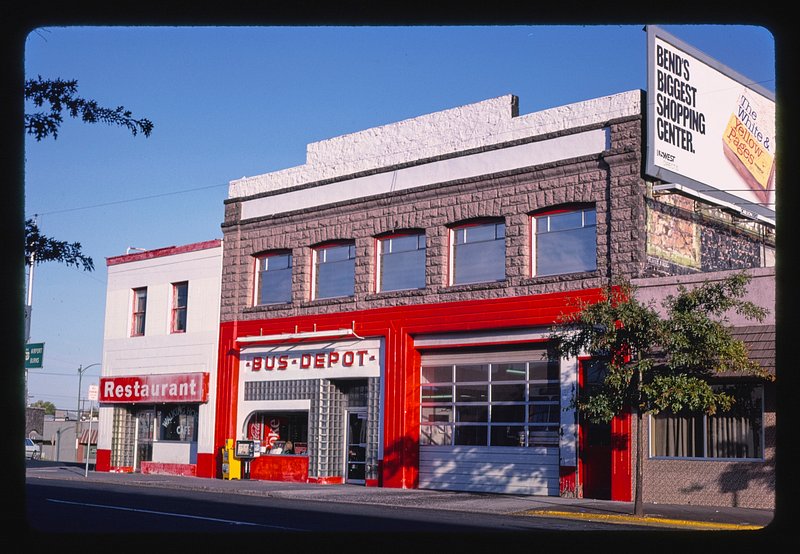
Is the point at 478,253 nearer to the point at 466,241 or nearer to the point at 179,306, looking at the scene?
the point at 466,241

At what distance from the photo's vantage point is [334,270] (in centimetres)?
2972

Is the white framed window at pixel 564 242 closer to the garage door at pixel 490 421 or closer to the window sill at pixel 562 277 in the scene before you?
the window sill at pixel 562 277

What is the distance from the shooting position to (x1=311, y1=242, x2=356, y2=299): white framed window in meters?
29.2

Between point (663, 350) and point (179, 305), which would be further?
point (179, 305)

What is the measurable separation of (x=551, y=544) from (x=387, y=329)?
24002 millimetres

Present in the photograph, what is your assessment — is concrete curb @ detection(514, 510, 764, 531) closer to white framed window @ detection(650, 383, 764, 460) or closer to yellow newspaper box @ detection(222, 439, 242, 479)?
white framed window @ detection(650, 383, 764, 460)

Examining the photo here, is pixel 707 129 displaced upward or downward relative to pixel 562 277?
upward

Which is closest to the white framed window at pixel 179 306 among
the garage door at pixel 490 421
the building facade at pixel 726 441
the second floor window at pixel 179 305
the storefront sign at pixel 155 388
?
the second floor window at pixel 179 305

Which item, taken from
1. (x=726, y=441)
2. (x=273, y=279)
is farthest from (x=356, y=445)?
(x=726, y=441)

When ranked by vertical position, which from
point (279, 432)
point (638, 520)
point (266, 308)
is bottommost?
point (638, 520)

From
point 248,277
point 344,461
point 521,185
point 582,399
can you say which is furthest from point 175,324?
point 582,399

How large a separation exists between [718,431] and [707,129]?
25.8 feet

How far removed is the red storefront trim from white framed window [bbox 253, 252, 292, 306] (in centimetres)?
135

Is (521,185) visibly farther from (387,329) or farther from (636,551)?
(636,551)
